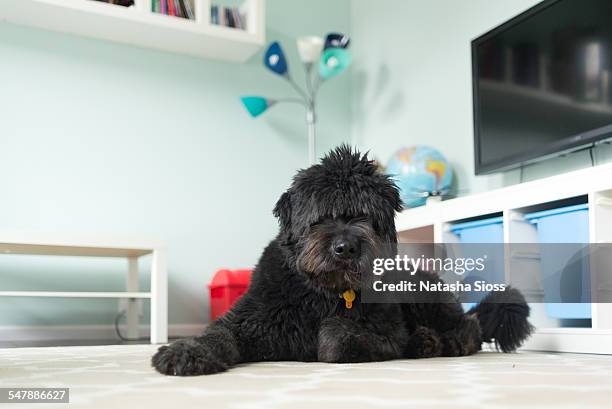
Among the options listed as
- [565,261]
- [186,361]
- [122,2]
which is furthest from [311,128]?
[186,361]

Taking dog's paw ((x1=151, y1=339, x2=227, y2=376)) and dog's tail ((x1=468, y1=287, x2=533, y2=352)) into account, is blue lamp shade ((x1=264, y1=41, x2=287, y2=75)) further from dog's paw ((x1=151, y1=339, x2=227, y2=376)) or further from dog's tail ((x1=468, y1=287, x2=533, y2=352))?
dog's paw ((x1=151, y1=339, x2=227, y2=376))

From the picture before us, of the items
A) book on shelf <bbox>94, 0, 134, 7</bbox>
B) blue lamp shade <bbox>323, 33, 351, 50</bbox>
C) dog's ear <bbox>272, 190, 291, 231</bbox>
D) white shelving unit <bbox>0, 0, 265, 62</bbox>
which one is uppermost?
book on shelf <bbox>94, 0, 134, 7</bbox>

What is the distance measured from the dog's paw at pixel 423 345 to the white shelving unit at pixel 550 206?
23.2 inches

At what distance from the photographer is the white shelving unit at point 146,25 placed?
3.60m

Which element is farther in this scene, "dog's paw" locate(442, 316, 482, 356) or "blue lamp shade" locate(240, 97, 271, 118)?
"blue lamp shade" locate(240, 97, 271, 118)

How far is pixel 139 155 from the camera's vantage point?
13.3ft

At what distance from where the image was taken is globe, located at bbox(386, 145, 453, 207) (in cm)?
341

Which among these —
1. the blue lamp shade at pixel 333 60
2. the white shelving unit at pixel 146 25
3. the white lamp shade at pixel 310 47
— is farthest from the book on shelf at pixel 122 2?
Answer: the blue lamp shade at pixel 333 60

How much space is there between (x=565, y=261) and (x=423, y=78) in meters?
1.90

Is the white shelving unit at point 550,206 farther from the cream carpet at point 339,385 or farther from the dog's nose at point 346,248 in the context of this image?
the dog's nose at point 346,248

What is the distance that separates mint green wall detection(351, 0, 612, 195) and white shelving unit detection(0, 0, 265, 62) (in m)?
0.88

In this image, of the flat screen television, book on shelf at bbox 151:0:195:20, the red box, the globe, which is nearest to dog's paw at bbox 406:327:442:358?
the flat screen television

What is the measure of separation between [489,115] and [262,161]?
1.66 meters

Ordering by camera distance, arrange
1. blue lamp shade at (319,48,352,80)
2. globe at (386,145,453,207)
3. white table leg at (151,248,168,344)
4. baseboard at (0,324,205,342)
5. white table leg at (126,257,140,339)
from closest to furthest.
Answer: white table leg at (151,248,168,344) → globe at (386,145,453,207) → baseboard at (0,324,205,342) → white table leg at (126,257,140,339) → blue lamp shade at (319,48,352,80)
